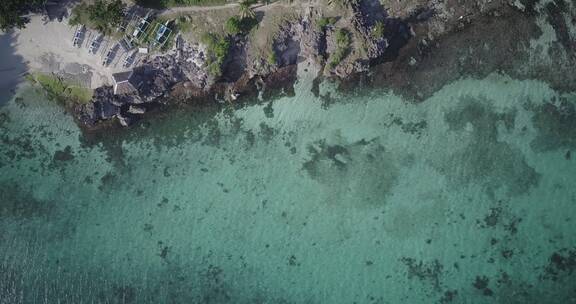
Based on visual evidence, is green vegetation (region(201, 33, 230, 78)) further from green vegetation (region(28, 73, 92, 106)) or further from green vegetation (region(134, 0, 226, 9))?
green vegetation (region(28, 73, 92, 106))

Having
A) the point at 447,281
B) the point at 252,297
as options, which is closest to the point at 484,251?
the point at 447,281

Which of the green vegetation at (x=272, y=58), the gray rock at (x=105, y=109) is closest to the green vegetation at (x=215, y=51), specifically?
the green vegetation at (x=272, y=58)

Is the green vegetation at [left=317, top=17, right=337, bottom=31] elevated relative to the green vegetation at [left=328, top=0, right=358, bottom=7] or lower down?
lower down

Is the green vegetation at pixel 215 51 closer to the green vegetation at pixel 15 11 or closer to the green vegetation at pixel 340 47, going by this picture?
the green vegetation at pixel 340 47

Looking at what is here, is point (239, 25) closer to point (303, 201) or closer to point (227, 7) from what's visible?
point (227, 7)

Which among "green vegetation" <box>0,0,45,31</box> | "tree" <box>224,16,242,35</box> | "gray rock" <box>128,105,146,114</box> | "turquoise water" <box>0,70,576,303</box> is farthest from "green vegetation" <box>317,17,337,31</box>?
"green vegetation" <box>0,0,45,31</box>

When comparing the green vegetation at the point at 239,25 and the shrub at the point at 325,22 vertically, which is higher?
the shrub at the point at 325,22

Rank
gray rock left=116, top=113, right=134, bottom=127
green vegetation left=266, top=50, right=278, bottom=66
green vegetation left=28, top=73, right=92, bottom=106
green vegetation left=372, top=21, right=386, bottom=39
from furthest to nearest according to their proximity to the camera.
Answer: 1. green vegetation left=28, top=73, right=92, bottom=106
2. gray rock left=116, top=113, right=134, bottom=127
3. green vegetation left=266, top=50, right=278, bottom=66
4. green vegetation left=372, top=21, right=386, bottom=39
